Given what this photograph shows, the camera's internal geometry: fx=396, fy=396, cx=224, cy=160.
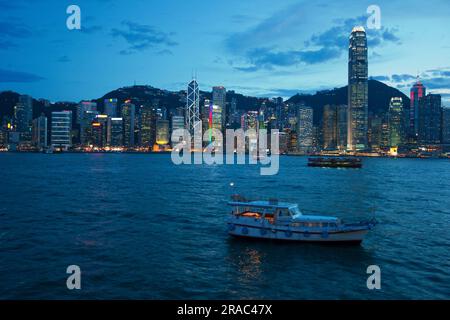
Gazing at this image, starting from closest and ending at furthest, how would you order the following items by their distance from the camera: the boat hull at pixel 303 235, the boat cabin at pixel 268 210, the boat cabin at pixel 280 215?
the boat hull at pixel 303 235
the boat cabin at pixel 280 215
the boat cabin at pixel 268 210

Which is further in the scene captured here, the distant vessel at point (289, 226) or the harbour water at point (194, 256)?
the distant vessel at point (289, 226)

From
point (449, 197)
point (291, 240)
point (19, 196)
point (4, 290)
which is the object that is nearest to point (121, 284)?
point (4, 290)

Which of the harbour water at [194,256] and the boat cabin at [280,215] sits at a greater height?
the boat cabin at [280,215]

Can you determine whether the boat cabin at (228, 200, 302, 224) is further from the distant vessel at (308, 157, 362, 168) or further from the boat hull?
the distant vessel at (308, 157, 362, 168)

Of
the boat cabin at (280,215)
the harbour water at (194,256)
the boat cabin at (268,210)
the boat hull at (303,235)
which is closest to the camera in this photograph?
the harbour water at (194,256)

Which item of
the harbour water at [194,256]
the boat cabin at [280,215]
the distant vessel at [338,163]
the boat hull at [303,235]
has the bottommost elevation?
the harbour water at [194,256]

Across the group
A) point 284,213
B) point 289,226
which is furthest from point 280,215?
point 289,226

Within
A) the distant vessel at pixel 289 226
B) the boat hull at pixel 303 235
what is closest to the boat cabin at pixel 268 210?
the distant vessel at pixel 289 226

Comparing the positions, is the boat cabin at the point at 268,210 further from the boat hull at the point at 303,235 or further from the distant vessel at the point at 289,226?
the boat hull at the point at 303,235
